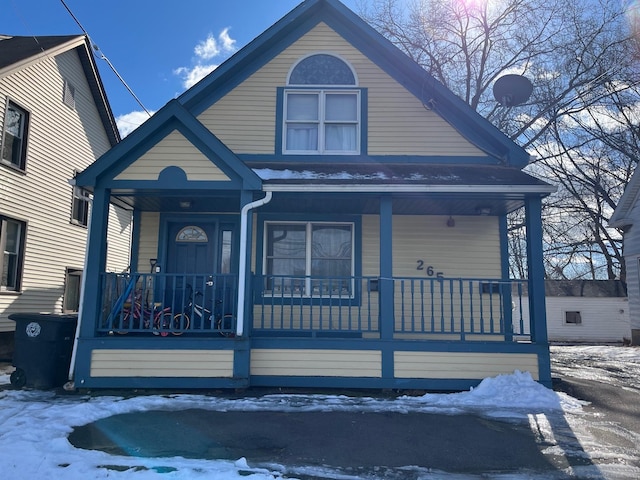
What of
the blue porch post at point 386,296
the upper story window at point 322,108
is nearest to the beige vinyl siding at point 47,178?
the upper story window at point 322,108

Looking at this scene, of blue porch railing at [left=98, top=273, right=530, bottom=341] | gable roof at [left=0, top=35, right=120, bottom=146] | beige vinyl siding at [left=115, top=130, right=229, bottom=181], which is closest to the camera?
beige vinyl siding at [left=115, top=130, right=229, bottom=181]

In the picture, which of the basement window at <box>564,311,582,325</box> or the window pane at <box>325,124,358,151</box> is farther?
the basement window at <box>564,311,582,325</box>

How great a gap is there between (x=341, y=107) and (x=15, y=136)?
8074 mm

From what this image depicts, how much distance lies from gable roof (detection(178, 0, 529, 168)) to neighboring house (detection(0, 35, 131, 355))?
409 cm

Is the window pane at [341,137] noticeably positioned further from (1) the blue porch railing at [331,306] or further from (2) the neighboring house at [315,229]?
(1) the blue porch railing at [331,306]

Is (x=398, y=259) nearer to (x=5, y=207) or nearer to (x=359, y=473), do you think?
(x=359, y=473)

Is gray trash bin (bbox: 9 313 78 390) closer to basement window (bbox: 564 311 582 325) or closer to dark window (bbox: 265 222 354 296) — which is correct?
dark window (bbox: 265 222 354 296)

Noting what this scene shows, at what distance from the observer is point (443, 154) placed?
848cm

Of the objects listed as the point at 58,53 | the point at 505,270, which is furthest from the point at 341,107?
the point at 58,53

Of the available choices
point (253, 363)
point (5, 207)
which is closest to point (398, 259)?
point (253, 363)

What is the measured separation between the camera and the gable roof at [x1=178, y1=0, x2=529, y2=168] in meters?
8.34

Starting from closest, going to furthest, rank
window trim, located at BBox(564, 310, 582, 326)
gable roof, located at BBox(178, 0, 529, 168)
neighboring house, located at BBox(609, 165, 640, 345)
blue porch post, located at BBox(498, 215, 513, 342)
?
blue porch post, located at BBox(498, 215, 513, 342) < gable roof, located at BBox(178, 0, 529, 168) < neighboring house, located at BBox(609, 165, 640, 345) < window trim, located at BBox(564, 310, 582, 326)

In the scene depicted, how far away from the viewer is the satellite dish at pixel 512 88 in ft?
32.7

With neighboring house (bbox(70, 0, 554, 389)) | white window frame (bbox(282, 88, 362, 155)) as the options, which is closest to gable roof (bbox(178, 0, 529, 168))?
neighboring house (bbox(70, 0, 554, 389))
